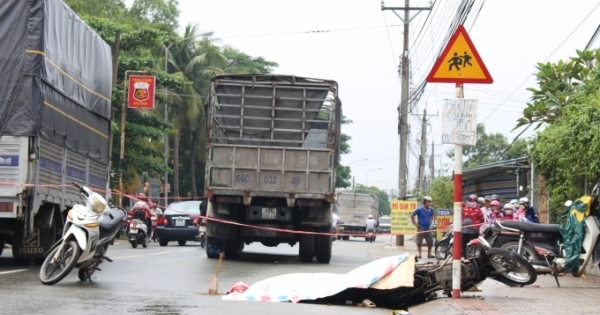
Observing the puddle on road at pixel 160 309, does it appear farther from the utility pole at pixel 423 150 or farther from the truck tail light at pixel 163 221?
the utility pole at pixel 423 150

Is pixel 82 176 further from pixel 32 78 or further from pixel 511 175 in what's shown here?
pixel 511 175

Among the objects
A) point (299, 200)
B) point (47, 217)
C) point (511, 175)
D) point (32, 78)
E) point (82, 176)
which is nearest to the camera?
point (32, 78)

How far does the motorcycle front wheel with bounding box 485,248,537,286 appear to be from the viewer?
40.2 ft

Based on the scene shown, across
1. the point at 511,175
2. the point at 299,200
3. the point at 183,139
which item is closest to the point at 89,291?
the point at 299,200

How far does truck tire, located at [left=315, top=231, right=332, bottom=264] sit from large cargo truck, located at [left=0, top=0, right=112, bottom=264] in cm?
506

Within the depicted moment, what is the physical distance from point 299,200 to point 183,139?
45.8 m

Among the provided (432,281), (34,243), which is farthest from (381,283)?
(34,243)

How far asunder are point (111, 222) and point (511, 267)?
5.29 m

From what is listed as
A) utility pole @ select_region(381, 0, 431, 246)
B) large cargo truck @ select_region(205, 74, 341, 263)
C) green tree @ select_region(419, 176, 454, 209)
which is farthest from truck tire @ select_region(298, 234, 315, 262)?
green tree @ select_region(419, 176, 454, 209)

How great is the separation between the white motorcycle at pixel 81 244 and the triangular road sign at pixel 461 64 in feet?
15.6

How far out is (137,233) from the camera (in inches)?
1077

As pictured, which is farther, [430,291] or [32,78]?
[32,78]

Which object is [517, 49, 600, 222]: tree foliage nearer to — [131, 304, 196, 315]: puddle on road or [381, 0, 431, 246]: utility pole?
[131, 304, 196, 315]: puddle on road

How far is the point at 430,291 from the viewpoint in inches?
461
